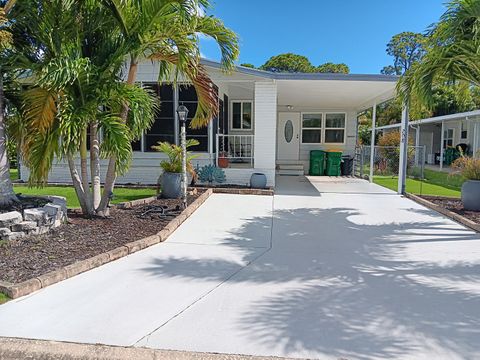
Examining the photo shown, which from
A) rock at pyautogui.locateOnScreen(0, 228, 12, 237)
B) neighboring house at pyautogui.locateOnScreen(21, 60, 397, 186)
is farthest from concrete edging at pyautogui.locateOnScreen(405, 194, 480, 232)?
rock at pyautogui.locateOnScreen(0, 228, 12, 237)

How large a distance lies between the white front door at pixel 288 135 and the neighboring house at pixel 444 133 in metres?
6.09

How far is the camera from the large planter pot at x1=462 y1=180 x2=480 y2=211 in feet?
24.6

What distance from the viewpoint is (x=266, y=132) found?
10633 millimetres

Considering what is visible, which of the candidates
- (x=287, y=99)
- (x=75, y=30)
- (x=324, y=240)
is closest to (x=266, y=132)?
(x=287, y=99)

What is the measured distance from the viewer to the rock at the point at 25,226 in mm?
5047

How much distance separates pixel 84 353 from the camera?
2.71m

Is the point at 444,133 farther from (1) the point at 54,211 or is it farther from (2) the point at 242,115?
(1) the point at 54,211

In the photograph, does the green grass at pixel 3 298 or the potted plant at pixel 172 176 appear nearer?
the green grass at pixel 3 298

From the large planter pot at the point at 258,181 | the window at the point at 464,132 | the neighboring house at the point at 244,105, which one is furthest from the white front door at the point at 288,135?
the window at the point at 464,132

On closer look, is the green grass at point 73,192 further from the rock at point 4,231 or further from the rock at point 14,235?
the rock at point 4,231

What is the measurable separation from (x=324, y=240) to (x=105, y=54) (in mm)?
4679

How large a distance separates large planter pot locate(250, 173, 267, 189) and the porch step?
5377 mm

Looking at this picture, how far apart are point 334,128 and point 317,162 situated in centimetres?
177

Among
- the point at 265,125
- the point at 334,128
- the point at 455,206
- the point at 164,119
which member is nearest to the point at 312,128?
the point at 334,128
